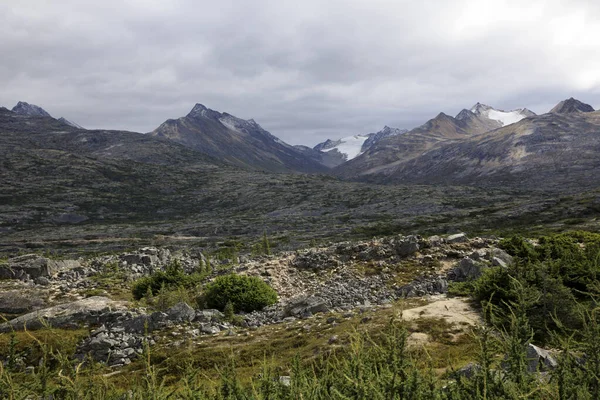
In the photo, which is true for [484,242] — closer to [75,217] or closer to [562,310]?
[562,310]

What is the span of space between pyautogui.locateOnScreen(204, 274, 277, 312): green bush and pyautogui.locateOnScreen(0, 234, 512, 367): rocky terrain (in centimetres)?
91

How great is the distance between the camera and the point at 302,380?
7.91 meters

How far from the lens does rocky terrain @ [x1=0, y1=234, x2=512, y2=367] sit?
1894 cm

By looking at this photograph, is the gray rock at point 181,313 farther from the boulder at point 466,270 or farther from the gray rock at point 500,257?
the gray rock at point 500,257

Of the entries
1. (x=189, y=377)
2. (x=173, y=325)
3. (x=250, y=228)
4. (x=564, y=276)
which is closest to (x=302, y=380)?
(x=189, y=377)

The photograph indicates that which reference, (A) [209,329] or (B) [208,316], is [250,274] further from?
(A) [209,329]

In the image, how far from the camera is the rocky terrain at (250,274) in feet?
62.1

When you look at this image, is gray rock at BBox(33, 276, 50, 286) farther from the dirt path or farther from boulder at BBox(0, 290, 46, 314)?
the dirt path

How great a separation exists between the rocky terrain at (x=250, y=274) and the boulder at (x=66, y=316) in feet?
0.16

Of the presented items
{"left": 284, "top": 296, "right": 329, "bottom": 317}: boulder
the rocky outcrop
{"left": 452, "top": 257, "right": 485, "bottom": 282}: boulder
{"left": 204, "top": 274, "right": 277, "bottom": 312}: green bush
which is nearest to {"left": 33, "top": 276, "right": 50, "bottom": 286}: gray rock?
the rocky outcrop

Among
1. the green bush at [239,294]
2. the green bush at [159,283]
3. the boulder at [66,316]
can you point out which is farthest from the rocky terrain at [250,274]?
the green bush at [159,283]

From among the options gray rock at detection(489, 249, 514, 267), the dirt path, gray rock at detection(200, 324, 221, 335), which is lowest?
gray rock at detection(200, 324, 221, 335)

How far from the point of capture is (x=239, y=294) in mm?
23031

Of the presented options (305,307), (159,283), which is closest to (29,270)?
(159,283)
